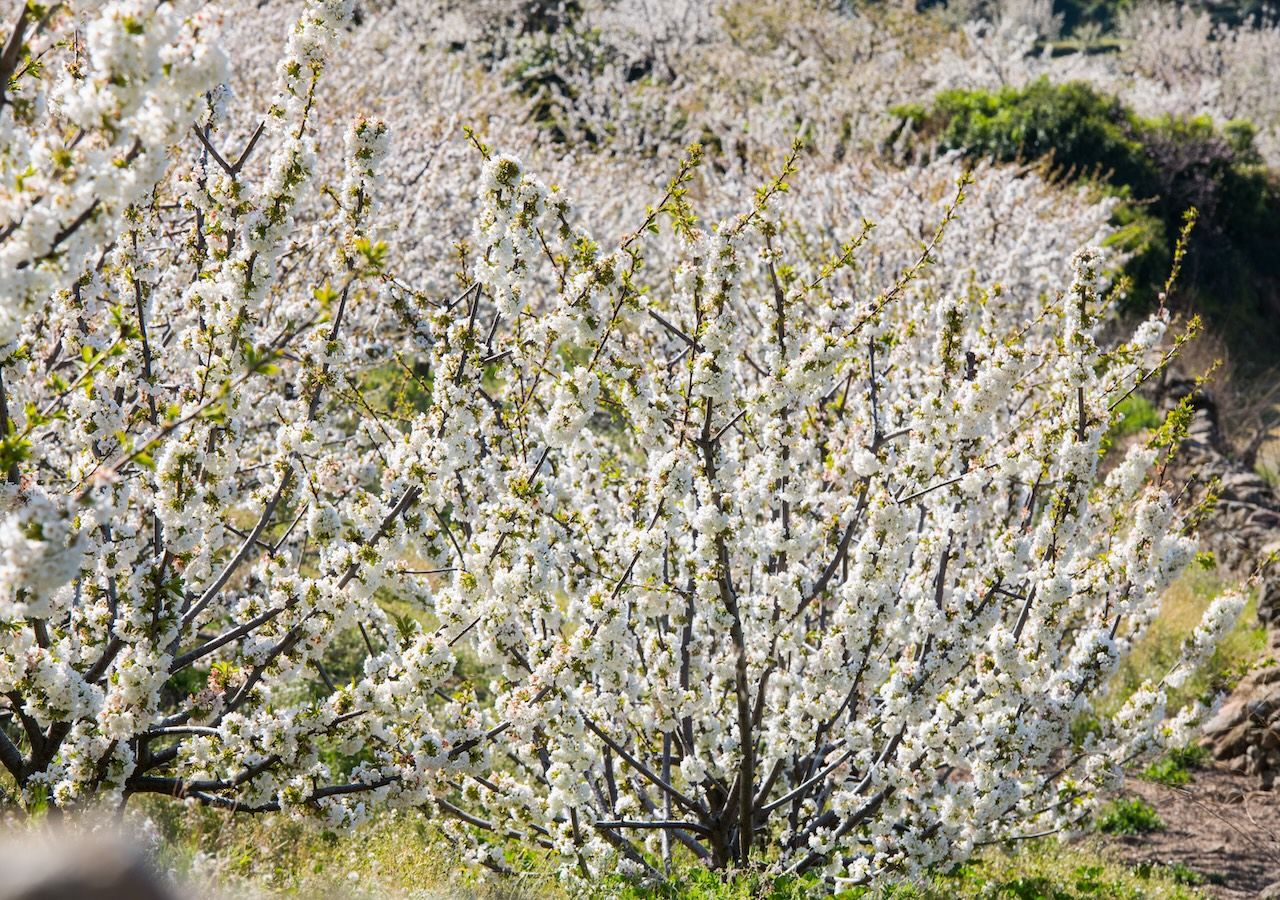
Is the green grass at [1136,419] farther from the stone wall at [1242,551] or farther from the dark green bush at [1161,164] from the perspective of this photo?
the dark green bush at [1161,164]

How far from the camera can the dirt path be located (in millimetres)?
7234

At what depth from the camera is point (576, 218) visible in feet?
45.3

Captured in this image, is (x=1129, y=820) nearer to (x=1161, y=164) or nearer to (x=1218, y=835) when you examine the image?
(x=1218, y=835)

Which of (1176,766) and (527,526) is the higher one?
(527,526)

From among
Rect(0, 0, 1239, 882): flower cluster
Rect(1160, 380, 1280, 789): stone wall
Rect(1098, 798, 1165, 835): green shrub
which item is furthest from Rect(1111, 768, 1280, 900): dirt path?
Rect(0, 0, 1239, 882): flower cluster

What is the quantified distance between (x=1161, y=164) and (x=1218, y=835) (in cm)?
1556

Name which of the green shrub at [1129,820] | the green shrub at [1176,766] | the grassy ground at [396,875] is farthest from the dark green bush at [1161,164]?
the grassy ground at [396,875]

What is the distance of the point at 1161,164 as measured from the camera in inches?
785

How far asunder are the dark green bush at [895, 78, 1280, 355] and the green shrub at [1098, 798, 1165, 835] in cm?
1277

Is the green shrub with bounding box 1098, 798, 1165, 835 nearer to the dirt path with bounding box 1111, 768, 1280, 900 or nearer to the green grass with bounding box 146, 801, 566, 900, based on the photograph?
the dirt path with bounding box 1111, 768, 1280, 900

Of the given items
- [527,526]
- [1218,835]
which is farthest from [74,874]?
[1218,835]

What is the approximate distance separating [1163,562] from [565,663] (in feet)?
9.65

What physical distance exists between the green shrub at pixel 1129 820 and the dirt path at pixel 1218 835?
0.17 feet

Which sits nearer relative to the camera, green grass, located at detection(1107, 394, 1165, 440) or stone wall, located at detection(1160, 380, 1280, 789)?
stone wall, located at detection(1160, 380, 1280, 789)
